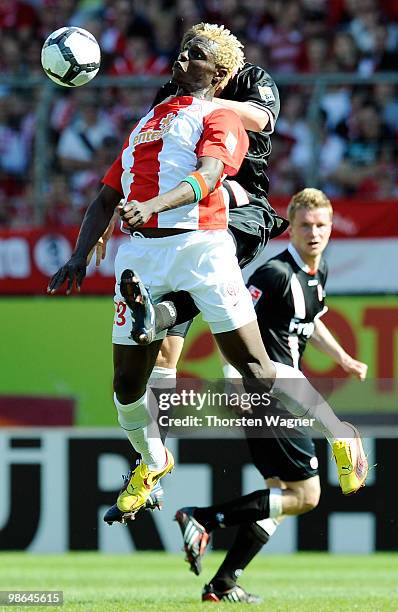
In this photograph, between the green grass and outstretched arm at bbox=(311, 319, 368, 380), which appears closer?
the green grass

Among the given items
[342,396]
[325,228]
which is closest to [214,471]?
[342,396]

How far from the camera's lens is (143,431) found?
7.78 meters

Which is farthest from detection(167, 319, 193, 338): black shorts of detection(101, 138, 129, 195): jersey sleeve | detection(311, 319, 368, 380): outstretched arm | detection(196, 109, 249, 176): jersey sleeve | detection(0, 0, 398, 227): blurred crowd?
detection(0, 0, 398, 227): blurred crowd

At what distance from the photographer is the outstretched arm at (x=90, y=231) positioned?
7375 mm

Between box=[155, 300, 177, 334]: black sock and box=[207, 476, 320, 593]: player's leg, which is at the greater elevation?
box=[155, 300, 177, 334]: black sock

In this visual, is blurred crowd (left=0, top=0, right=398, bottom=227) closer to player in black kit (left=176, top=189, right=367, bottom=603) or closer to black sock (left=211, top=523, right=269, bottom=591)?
player in black kit (left=176, top=189, right=367, bottom=603)

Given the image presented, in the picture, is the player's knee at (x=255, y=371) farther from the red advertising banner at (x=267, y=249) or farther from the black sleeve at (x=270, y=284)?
the red advertising banner at (x=267, y=249)

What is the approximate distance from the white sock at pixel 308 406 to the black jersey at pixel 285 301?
713 millimetres

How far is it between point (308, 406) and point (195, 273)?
1246 mm

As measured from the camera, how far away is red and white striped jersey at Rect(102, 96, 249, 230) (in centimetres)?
717

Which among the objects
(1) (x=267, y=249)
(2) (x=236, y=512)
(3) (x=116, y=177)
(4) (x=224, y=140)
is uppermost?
(1) (x=267, y=249)

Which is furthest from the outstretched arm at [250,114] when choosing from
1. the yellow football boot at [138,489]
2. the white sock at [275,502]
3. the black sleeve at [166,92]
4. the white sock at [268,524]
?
the white sock at [268,524]

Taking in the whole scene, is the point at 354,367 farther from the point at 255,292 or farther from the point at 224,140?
the point at 224,140

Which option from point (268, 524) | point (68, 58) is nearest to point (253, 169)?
point (68, 58)
